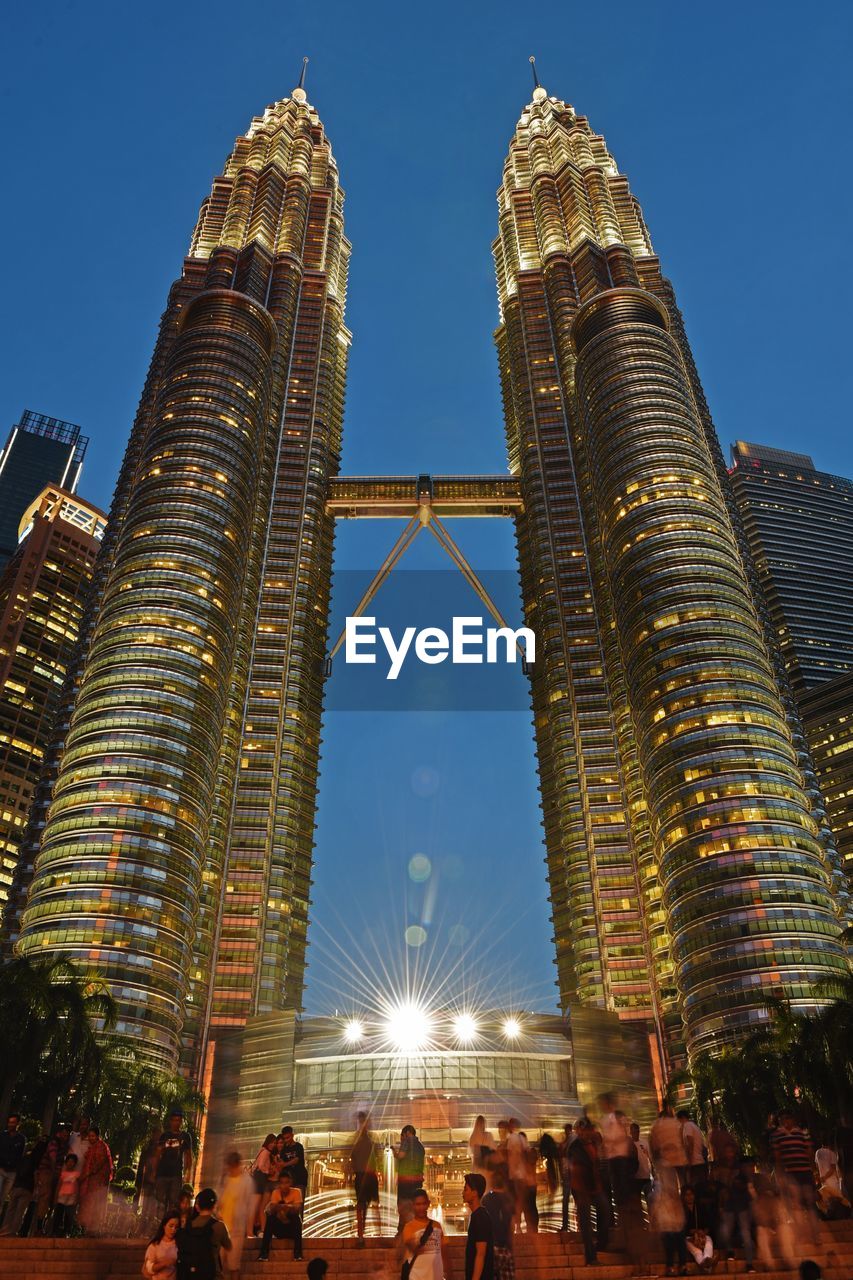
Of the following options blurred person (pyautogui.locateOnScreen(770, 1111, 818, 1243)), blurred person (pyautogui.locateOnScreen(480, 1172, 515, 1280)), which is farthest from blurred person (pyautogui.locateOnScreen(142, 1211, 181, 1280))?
blurred person (pyautogui.locateOnScreen(770, 1111, 818, 1243))

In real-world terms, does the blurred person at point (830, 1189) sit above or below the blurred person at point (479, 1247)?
above

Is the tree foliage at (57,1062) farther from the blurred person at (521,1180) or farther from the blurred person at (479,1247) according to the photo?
the blurred person at (479,1247)

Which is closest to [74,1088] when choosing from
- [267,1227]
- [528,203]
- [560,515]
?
[267,1227]

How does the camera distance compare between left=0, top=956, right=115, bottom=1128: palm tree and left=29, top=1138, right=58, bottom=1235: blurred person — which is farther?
left=0, top=956, right=115, bottom=1128: palm tree

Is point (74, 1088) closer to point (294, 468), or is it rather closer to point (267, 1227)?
point (267, 1227)

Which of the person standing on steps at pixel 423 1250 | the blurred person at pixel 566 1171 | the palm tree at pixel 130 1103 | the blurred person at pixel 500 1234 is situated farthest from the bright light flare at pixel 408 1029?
the person standing on steps at pixel 423 1250

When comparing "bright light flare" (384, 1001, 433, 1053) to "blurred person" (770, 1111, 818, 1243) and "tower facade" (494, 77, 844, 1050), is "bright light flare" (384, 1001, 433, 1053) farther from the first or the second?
"blurred person" (770, 1111, 818, 1243)
